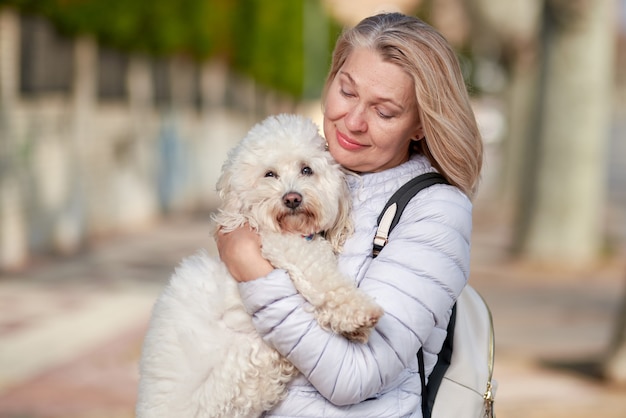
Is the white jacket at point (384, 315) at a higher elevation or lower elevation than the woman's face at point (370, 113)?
lower

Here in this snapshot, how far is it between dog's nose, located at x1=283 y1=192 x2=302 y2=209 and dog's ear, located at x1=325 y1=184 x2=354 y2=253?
4.1 inches

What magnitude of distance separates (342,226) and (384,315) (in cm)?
32

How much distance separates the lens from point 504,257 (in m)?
14.1

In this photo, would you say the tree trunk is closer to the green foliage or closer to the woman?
the green foliage

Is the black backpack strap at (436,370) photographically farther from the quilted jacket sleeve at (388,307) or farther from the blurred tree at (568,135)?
the blurred tree at (568,135)

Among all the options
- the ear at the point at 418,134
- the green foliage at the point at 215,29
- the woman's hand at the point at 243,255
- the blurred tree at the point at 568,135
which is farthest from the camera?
the green foliage at the point at 215,29

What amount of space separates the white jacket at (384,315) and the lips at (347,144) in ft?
0.60

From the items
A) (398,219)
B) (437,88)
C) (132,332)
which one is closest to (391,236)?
(398,219)

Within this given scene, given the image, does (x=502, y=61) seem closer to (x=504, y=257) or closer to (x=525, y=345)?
(x=504, y=257)

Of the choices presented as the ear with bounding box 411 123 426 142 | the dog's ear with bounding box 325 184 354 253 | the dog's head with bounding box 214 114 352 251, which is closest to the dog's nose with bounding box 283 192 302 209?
the dog's head with bounding box 214 114 352 251

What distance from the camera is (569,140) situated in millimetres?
13305

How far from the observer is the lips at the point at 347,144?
252 centimetres

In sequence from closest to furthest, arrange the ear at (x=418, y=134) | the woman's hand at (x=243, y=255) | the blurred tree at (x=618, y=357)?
the woman's hand at (x=243, y=255), the ear at (x=418, y=134), the blurred tree at (x=618, y=357)

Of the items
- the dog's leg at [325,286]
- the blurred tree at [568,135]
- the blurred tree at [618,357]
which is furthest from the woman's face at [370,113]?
the blurred tree at [568,135]
